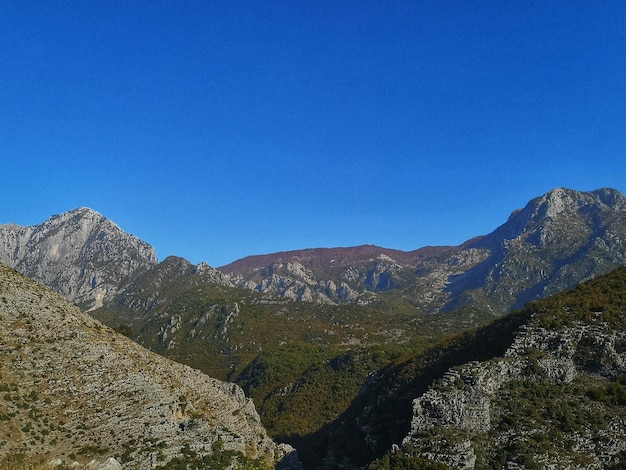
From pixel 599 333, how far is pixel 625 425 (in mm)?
10675

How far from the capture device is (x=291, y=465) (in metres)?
64.2

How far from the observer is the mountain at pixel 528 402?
40.4 m

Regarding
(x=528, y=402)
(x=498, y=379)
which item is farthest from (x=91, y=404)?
(x=528, y=402)

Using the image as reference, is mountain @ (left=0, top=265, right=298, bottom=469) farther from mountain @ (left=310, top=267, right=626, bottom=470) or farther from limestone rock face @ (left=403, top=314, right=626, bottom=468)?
limestone rock face @ (left=403, top=314, right=626, bottom=468)

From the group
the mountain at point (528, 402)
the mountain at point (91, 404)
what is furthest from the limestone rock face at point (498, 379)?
the mountain at point (91, 404)

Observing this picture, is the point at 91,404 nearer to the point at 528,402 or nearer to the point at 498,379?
the point at 498,379

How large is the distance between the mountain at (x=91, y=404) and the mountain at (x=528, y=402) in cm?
1905

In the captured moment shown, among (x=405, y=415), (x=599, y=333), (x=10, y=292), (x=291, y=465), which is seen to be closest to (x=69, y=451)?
(x=10, y=292)

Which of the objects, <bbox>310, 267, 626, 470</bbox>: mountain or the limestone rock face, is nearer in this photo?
<bbox>310, 267, 626, 470</bbox>: mountain

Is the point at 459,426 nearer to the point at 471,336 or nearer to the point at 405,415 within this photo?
the point at 405,415

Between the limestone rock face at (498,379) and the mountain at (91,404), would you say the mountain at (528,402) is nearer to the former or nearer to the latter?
the limestone rock face at (498,379)

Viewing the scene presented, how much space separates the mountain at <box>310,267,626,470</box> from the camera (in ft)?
133

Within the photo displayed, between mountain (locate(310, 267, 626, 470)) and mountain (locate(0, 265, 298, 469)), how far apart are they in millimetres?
19049

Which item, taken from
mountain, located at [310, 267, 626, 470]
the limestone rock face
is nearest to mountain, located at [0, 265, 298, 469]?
mountain, located at [310, 267, 626, 470]
